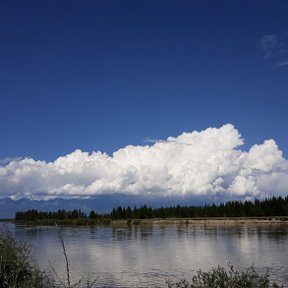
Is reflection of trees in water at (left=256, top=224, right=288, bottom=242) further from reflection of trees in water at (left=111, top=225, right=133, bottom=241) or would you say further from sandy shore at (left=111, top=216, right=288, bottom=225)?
sandy shore at (left=111, top=216, right=288, bottom=225)

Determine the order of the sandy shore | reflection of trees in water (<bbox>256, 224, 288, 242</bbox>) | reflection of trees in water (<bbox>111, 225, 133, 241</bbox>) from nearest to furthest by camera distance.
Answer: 1. reflection of trees in water (<bbox>256, 224, 288, 242</bbox>)
2. reflection of trees in water (<bbox>111, 225, 133, 241</bbox>)
3. the sandy shore

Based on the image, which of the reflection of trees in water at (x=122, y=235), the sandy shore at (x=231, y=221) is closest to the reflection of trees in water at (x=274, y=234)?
the reflection of trees in water at (x=122, y=235)

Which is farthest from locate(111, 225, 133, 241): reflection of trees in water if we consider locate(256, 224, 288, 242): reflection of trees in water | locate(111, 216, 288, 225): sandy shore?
locate(111, 216, 288, 225): sandy shore

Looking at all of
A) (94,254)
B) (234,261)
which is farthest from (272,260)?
(94,254)

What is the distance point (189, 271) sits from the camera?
4347 centimetres

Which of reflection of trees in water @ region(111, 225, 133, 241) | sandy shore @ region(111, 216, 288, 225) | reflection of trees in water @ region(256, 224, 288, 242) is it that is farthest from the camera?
sandy shore @ region(111, 216, 288, 225)

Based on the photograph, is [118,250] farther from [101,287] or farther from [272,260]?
[101,287]

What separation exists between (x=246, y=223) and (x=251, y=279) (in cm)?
14013

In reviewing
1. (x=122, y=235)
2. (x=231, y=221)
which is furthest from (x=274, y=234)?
(x=231, y=221)

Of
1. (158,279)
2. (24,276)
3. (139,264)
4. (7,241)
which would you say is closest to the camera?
(24,276)

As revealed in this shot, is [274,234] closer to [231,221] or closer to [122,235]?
[122,235]

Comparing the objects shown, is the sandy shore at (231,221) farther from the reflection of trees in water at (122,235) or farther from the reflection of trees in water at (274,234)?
the reflection of trees in water at (122,235)

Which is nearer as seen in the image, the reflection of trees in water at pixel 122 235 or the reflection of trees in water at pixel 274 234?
the reflection of trees in water at pixel 274 234

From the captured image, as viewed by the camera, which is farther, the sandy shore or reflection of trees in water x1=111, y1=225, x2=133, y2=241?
the sandy shore
